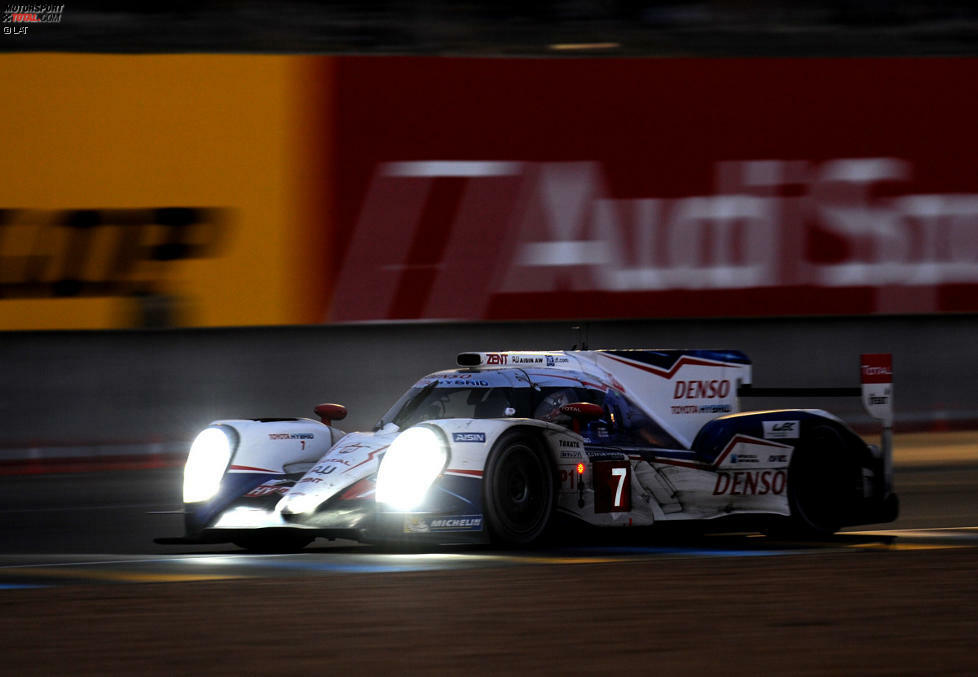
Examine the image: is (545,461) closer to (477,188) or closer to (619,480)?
(619,480)

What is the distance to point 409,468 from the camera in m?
8.12

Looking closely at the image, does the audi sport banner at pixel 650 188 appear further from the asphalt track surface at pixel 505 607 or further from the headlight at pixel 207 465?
the asphalt track surface at pixel 505 607

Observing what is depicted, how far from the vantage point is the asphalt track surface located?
5.35 m

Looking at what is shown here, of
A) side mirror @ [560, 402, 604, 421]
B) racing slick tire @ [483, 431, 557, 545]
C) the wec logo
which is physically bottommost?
racing slick tire @ [483, 431, 557, 545]

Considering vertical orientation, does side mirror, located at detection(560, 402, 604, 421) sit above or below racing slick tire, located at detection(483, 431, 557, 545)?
above

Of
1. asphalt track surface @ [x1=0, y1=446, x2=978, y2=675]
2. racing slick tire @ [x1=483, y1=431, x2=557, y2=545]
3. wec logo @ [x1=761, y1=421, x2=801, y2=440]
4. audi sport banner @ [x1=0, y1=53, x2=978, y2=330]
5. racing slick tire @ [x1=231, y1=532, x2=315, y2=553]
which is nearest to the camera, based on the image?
asphalt track surface @ [x1=0, y1=446, x2=978, y2=675]

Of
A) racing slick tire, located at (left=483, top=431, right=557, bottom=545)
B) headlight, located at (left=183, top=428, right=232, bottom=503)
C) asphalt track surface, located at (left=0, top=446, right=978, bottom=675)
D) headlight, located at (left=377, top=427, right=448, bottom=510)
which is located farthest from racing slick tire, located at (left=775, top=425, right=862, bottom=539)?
headlight, located at (left=183, top=428, right=232, bottom=503)

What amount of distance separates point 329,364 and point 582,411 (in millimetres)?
10377

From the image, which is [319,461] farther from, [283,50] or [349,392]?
[283,50]

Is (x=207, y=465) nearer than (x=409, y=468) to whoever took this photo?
No

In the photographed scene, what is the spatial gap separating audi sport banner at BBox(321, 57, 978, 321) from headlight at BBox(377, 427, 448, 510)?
34.3 ft

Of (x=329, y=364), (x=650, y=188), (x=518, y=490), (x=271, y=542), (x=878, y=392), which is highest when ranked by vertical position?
(x=650, y=188)

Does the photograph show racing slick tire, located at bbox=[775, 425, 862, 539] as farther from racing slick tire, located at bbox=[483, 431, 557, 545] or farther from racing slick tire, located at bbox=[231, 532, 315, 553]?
racing slick tire, located at bbox=[231, 532, 315, 553]

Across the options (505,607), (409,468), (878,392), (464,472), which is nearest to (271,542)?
(409,468)
